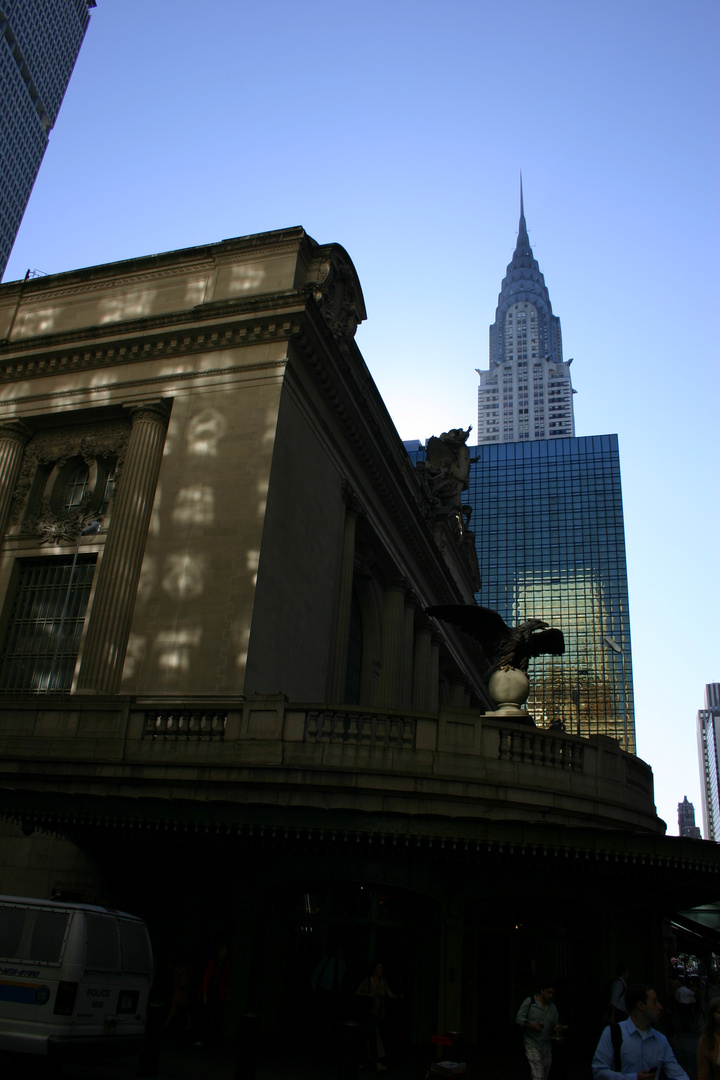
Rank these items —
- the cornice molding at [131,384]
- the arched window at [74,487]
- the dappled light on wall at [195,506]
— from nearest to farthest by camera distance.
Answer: the dappled light on wall at [195,506]
the cornice molding at [131,384]
the arched window at [74,487]

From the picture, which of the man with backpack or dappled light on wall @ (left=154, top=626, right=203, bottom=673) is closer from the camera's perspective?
the man with backpack

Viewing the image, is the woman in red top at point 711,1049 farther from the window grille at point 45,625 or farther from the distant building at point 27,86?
the distant building at point 27,86

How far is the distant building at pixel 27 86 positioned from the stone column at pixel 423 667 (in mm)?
94363

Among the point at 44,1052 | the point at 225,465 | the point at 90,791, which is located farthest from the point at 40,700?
the point at 44,1052

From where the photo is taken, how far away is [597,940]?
14.1m

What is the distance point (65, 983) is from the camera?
8.79 m

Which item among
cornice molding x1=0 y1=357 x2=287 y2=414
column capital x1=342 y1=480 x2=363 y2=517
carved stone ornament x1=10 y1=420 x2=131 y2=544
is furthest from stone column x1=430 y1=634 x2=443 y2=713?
cornice molding x1=0 y1=357 x2=287 y2=414

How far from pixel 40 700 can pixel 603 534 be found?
89417 millimetres

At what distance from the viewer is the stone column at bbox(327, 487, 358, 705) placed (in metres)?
23.9

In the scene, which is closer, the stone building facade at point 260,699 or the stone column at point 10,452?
the stone building facade at point 260,699

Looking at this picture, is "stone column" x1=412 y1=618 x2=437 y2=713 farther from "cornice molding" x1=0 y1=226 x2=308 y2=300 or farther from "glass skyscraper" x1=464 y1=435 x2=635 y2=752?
"glass skyscraper" x1=464 y1=435 x2=635 y2=752

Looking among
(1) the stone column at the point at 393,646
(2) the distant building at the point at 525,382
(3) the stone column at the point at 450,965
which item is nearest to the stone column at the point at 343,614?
(1) the stone column at the point at 393,646

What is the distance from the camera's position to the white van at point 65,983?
859cm

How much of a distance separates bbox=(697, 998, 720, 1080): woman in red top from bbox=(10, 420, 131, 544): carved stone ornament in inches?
782
